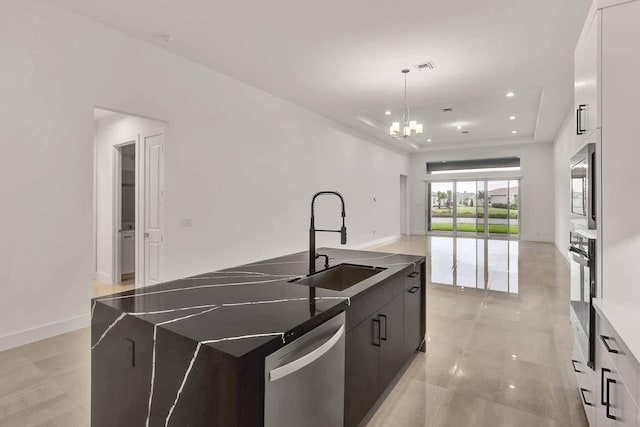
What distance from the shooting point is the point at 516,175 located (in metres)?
11.4

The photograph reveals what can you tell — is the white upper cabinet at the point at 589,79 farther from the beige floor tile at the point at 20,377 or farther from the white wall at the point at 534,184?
the white wall at the point at 534,184

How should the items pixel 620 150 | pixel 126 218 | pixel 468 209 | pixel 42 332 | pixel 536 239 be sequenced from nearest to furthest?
pixel 620 150 → pixel 42 332 → pixel 126 218 → pixel 536 239 → pixel 468 209

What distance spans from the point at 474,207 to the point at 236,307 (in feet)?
40.3

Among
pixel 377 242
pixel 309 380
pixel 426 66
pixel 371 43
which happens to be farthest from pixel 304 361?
pixel 377 242

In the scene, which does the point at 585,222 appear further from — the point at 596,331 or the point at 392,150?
the point at 392,150

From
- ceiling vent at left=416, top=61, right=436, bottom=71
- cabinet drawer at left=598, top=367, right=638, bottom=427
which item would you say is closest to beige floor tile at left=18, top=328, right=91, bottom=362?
cabinet drawer at left=598, top=367, right=638, bottom=427

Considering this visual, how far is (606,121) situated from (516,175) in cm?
1103

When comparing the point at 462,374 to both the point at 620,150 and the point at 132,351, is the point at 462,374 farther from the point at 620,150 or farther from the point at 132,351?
the point at 132,351

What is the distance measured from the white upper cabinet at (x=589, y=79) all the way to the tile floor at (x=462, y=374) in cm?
171

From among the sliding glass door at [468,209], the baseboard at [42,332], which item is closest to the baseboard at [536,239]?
the sliding glass door at [468,209]

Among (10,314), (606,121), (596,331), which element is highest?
(606,121)

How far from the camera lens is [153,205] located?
15.3 feet

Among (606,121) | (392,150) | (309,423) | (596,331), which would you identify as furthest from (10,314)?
(392,150)

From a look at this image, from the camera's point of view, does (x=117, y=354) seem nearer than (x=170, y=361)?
No
